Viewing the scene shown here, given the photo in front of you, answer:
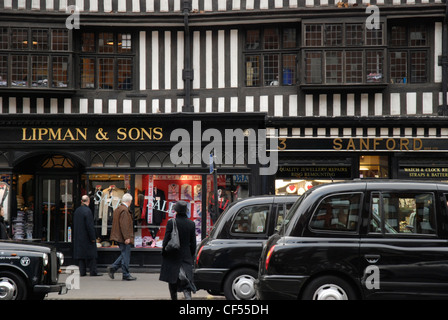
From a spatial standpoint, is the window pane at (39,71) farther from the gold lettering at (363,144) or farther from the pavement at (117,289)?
the gold lettering at (363,144)

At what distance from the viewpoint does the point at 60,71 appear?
17.4 metres

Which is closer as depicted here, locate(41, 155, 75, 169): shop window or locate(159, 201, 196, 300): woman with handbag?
locate(159, 201, 196, 300): woman with handbag

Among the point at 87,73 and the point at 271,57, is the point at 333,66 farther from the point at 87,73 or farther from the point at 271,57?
the point at 87,73

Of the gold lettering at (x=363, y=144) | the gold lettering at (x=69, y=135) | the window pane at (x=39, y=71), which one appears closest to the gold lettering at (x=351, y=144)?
the gold lettering at (x=363, y=144)

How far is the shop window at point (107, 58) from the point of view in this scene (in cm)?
1781

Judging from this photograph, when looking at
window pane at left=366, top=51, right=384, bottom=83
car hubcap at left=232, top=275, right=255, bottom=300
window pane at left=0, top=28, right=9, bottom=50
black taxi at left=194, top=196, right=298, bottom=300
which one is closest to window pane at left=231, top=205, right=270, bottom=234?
black taxi at left=194, top=196, right=298, bottom=300

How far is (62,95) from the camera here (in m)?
17.4

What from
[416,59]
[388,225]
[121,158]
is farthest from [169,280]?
[416,59]

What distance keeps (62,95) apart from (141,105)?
2.09 m

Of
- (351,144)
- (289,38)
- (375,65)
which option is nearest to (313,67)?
(289,38)

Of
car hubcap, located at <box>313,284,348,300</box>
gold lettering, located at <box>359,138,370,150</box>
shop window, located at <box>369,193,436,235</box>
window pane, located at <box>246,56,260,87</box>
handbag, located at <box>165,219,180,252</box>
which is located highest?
window pane, located at <box>246,56,260,87</box>

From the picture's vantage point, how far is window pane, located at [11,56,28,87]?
17250 millimetres

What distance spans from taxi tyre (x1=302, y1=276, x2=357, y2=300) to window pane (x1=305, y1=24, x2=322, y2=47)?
976 cm

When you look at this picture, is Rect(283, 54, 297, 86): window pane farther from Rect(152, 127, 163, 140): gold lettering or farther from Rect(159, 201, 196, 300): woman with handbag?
Rect(159, 201, 196, 300): woman with handbag
